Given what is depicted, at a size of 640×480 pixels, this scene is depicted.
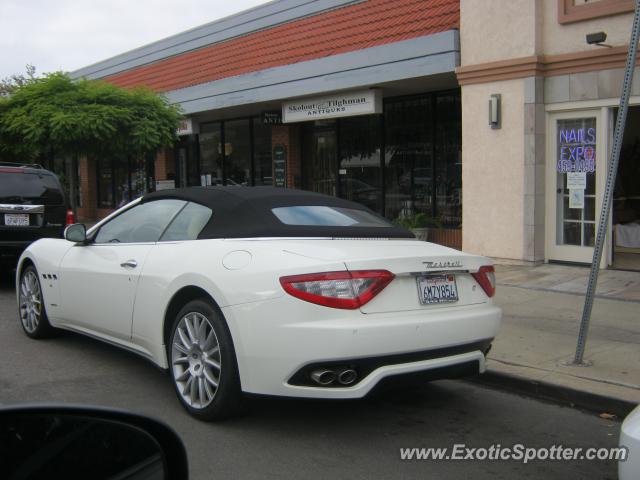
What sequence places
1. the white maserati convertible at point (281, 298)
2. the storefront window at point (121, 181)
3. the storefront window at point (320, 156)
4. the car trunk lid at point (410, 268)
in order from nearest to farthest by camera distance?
1. the white maserati convertible at point (281, 298)
2. the car trunk lid at point (410, 268)
3. the storefront window at point (320, 156)
4. the storefront window at point (121, 181)

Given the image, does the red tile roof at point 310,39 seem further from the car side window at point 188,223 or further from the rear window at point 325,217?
the car side window at point 188,223

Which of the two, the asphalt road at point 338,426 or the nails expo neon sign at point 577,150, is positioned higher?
the nails expo neon sign at point 577,150

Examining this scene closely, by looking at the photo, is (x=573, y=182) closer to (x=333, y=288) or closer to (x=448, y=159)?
(x=448, y=159)

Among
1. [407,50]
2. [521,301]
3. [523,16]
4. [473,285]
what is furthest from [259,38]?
[473,285]

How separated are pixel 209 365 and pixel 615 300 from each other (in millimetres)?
5791

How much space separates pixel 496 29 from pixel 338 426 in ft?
27.0

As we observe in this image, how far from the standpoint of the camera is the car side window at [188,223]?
5.05 meters

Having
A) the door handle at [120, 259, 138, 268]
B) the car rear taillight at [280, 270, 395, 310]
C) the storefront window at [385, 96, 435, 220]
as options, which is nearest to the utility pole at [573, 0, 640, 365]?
the car rear taillight at [280, 270, 395, 310]

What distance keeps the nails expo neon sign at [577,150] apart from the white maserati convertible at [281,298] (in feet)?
19.0

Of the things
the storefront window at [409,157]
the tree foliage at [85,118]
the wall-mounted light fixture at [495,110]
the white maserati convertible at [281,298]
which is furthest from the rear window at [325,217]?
the tree foliage at [85,118]

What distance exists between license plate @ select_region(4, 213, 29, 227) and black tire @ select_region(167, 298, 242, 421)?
634 cm

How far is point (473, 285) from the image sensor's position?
464 cm

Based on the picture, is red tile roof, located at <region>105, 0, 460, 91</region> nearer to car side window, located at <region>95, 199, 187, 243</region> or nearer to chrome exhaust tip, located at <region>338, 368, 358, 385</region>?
car side window, located at <region>95, 199, 187, 243</region>
